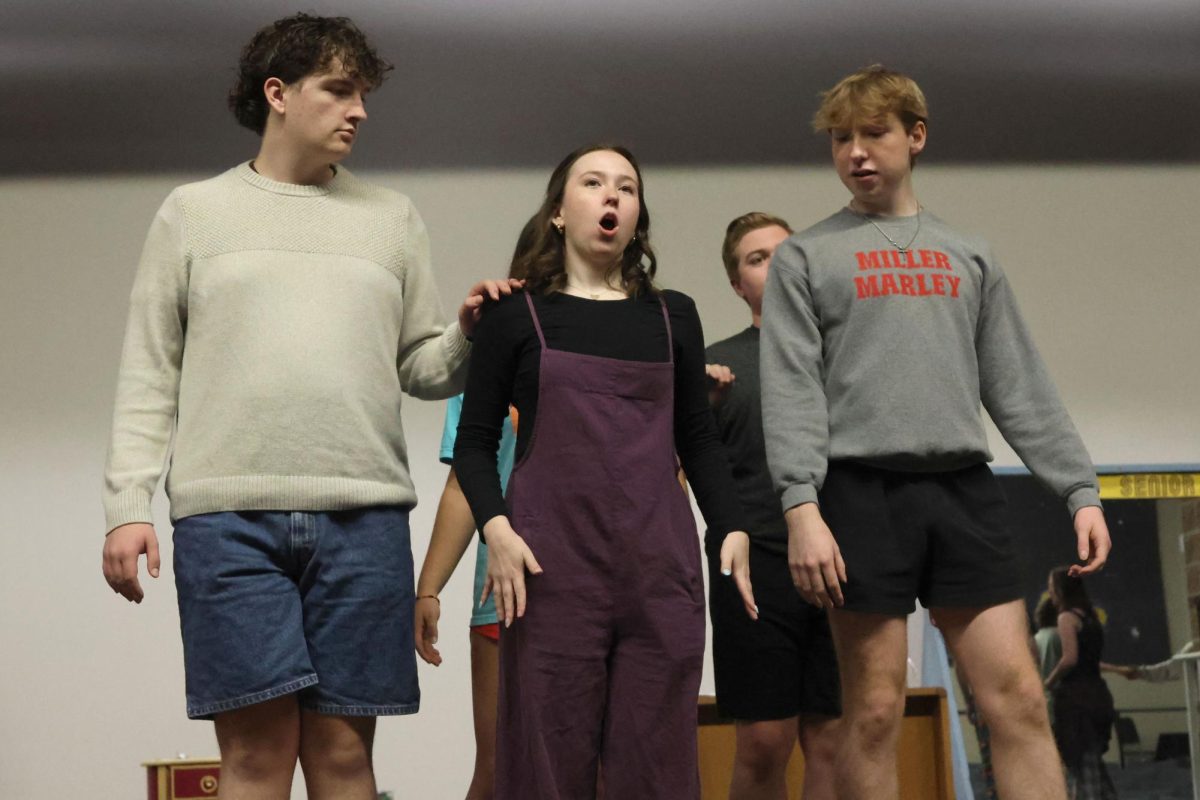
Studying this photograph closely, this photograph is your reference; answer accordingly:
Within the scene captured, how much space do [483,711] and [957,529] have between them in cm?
97

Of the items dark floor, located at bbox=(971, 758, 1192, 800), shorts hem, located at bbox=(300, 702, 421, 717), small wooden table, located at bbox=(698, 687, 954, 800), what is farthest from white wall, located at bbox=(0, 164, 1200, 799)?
shorts hem, located at bbox=(300, 702, 421, 717)

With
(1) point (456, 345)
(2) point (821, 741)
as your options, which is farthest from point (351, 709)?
(2) point (821, 741)

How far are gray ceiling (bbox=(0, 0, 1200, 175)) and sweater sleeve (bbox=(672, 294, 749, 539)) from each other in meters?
1.92

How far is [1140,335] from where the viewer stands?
14.8 feet

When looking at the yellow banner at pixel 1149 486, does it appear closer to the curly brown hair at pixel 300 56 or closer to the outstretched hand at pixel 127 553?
the curly brown hair at pixel 300 56

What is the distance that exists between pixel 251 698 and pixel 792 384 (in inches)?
35.2

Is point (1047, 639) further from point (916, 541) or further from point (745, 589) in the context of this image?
point (745, 589)

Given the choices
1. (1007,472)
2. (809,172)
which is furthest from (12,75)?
(1007,472)

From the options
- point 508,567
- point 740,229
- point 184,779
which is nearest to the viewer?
point 508,567

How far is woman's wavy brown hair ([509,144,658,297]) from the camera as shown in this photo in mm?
2006

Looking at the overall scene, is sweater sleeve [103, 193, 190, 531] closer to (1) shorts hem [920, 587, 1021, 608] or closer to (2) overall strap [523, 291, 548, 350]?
(2) overall strap [523, 291, 548, 350]

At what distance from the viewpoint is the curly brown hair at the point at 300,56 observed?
6.82 ft

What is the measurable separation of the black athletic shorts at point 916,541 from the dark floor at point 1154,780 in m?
2.10

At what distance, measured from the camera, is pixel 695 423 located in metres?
1.99
